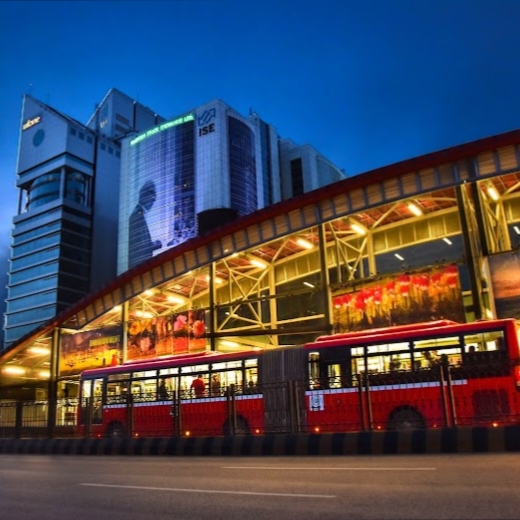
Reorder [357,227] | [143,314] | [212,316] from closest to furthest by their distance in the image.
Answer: [212,316] < [357,227] < [143,314]

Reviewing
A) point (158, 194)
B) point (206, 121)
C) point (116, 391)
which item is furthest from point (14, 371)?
point (206, 121)

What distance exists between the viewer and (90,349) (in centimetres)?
3906

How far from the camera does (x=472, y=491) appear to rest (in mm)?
6465

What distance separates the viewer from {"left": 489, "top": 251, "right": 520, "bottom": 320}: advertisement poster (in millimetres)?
25484

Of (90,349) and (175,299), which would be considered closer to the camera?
(90,349)

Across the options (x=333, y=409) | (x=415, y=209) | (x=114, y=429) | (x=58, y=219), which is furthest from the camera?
(x=58, y=219)

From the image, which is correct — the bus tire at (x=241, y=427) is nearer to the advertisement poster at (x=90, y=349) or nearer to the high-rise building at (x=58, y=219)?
the advertisement poster at (x=90, y=349)

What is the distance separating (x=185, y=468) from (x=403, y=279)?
19.3 metres

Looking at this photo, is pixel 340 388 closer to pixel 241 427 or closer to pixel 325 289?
pixel 241 427

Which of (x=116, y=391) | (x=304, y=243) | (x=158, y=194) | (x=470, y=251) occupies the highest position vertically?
(x=158, y=194)

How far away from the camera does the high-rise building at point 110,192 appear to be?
4742 inches

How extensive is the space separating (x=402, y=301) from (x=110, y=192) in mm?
118711

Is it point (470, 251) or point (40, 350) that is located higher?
point (470, 251)

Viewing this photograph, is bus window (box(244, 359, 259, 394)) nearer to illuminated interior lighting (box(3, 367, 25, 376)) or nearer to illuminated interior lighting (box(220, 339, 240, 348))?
illuminated interior lighting (box(220, 339, 240, 348))
